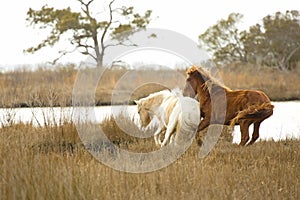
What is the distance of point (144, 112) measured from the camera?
9828mm

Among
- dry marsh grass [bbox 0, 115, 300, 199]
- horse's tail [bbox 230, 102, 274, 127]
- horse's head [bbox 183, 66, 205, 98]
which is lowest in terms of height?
dry marsh grass [bbox 0, 115, 300, 199]

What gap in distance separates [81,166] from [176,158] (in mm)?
1623

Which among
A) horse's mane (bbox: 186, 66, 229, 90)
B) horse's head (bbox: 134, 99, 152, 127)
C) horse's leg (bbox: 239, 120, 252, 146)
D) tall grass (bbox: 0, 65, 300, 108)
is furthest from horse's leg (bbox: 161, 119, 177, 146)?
tall grass (bbox: 0, 65, 300, 108)

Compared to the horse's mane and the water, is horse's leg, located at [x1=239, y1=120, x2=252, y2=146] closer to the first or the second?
the horse's mane

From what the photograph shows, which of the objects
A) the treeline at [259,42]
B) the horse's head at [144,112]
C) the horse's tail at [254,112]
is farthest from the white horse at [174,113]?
the treeline at [259,42]

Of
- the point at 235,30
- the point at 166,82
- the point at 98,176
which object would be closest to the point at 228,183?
the point at 98,176

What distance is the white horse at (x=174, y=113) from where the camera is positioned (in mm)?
8234

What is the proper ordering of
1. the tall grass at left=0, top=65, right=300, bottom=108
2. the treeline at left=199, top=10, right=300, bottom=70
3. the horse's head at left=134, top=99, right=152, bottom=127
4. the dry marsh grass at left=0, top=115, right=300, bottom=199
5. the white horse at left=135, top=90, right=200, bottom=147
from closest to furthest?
the dry marsh grass at left=0, top=115, right=300, bottom=199, the white horse at left=135, top=90, right=200, bottom=147, the horse's head at left=134, top=99, right=152, bottom=127, the tall grass at left=0, top=65, right=300, bottom=108, the treeline at left=199, top=10, right=300, bottom=70

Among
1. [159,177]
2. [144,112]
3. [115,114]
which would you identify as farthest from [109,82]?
[159,177]

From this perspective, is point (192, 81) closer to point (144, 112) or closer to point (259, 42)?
point (144, 112)

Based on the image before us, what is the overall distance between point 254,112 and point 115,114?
353 cm

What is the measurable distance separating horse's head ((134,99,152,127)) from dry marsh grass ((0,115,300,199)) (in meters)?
2.17

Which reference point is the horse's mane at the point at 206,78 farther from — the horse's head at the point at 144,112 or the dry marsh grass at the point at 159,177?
the horse's head at the point at 144,112

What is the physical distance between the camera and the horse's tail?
803 cm
